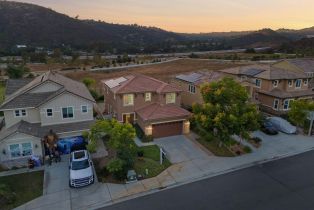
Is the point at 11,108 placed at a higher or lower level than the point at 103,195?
higher

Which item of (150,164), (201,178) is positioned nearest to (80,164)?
(150,164)

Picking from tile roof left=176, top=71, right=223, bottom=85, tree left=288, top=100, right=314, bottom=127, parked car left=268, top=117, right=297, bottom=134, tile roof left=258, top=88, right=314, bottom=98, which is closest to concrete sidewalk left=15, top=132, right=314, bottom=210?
parked car left=268, top=117, right=297, bottom=134

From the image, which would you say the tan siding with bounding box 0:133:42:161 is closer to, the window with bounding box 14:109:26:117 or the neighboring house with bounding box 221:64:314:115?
the window with bounding box 14:109:26:117

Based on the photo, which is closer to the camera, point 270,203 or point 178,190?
point 270,203

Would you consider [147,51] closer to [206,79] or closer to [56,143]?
[206,79]

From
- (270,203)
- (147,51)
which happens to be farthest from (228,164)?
(147,51)

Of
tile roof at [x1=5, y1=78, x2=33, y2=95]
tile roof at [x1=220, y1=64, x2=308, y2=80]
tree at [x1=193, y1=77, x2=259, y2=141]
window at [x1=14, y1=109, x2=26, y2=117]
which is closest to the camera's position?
tree at [x1=193, y1=77, x2=259, y2=141]
